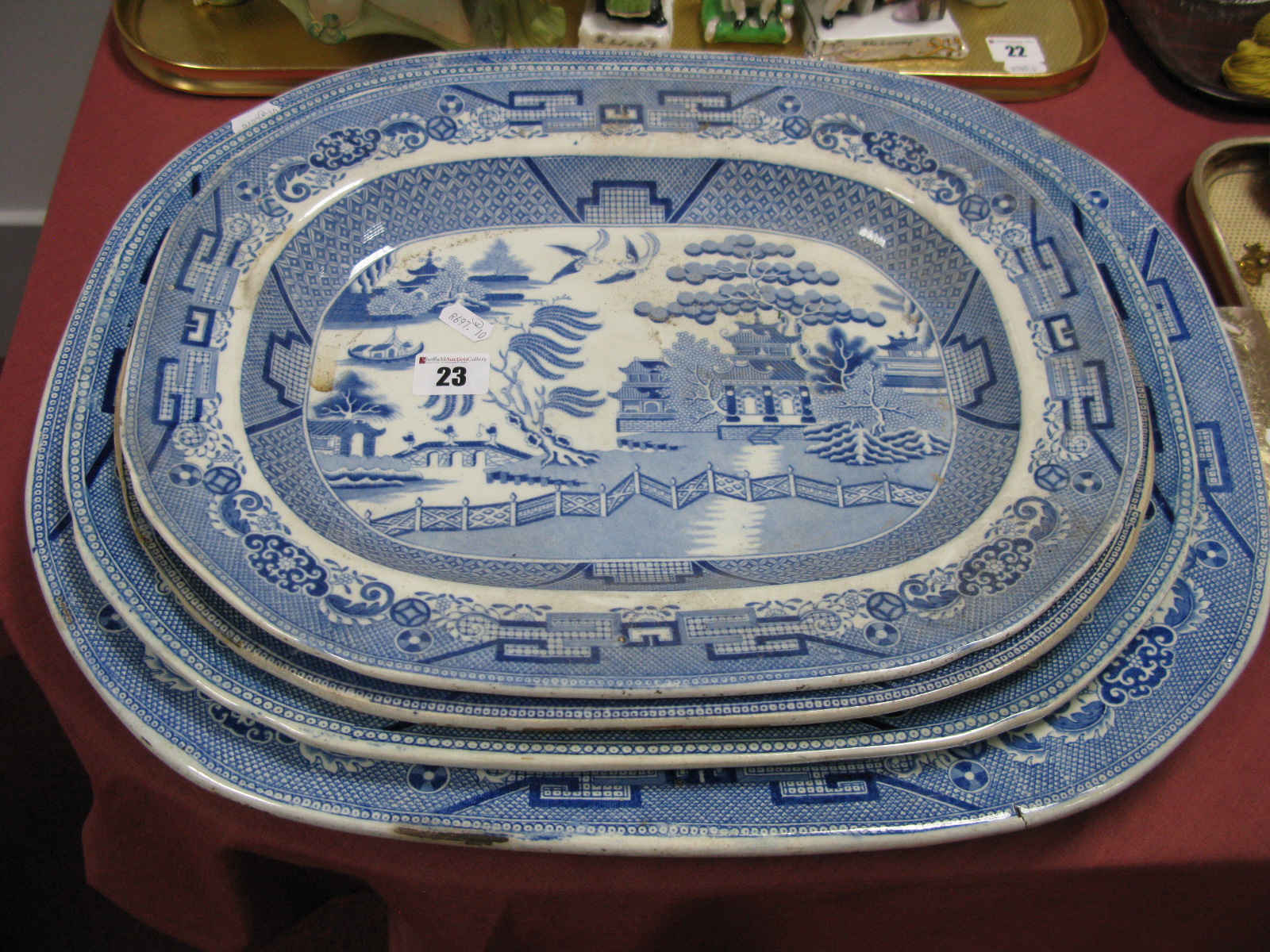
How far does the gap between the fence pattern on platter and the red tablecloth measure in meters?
0.37

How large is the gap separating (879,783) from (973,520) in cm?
34

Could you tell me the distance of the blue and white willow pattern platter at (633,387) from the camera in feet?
2.86

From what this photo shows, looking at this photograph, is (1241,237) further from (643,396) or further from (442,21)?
(442,21)

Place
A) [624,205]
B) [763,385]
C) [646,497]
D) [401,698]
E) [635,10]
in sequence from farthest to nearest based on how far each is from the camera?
[635,10] → [624,205] → [763,385] → [646,497] → [401,698]

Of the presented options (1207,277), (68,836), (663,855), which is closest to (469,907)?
(663,855)

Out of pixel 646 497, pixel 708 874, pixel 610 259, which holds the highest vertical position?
pixel 610 259

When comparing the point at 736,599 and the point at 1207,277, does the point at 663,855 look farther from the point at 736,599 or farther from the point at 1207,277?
the point at 1207,277

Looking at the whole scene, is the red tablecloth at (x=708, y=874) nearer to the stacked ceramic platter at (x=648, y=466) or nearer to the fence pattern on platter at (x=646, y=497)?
the stacked ceramic platter at (x=648, y=466)

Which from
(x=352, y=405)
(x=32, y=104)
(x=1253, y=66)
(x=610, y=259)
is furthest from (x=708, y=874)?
(x=32, y=104)

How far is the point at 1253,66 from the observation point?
1.48 meters

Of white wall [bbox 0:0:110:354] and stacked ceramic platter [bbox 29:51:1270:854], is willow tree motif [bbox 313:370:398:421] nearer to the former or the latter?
stacked ceramic platter [bbox 29:51:1270:854]

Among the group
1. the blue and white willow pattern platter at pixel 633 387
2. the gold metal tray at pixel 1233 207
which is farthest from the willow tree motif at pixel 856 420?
the gold metal tray at pixel 1233 207

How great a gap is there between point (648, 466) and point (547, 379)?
19 cm

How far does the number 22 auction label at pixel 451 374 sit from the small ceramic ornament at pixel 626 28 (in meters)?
0.61
